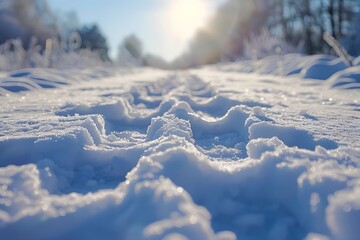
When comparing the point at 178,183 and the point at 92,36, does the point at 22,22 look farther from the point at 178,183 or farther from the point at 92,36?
the point at 178,183

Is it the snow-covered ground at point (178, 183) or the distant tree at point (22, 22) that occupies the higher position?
the distant tree at point (22, 22)

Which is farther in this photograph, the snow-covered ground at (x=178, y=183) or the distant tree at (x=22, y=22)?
the distant tree at (x=22, y=22)

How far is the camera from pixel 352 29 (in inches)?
530

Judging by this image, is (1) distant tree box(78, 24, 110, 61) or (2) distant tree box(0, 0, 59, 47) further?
(1) distant tree box(78, 24, 110, 61)

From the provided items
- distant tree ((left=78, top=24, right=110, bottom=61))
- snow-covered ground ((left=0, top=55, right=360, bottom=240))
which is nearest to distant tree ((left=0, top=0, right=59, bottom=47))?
distant tree ((left=78, top=24, right=110, bottom=61))

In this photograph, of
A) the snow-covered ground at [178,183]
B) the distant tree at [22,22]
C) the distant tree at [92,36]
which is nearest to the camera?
the snow-covered ground at [178,183]

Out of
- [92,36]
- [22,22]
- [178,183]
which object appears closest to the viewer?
[178,183]

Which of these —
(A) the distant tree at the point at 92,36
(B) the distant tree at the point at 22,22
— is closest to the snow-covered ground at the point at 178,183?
(B) the distant tree at the point at 22,22

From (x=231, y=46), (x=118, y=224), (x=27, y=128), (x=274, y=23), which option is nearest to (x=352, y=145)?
(x=118, y=224)

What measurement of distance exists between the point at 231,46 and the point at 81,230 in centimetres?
2722

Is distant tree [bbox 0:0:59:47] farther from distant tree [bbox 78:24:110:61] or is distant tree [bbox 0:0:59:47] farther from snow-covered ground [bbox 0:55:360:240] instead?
snow-covered ground [bbox 0:55:360:240]

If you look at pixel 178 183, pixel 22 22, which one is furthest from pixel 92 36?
pixel 178 183

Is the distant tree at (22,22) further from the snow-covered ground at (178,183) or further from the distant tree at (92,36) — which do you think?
the snow-covered ground at (178,183)

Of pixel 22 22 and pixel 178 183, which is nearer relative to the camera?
pixel 178 183
